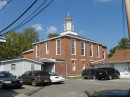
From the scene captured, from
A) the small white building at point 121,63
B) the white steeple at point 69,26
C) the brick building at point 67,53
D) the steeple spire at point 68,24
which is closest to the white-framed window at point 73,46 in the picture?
the brick building at point 67,53

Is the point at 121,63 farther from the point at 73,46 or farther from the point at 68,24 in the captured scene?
the point at 68,24

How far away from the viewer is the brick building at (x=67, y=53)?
49938mm

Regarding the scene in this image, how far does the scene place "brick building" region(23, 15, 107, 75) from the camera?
49.9 m

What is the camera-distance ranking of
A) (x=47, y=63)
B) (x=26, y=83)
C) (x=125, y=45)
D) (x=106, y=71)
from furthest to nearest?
(x=125, y=45) < (x=47, y=63) < (x=106, y=71) < (x=26, y=83)

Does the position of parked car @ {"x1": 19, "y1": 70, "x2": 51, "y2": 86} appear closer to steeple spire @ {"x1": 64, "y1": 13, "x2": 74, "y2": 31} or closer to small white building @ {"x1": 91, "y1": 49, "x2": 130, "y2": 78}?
small white building @ {"x1": 91, "y1": 49, "x2": 130, "y2": 78}

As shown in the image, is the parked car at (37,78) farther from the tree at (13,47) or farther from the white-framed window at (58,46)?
the tree at (13,47)

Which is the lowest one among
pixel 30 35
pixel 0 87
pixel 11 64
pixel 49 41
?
pixel 0 87

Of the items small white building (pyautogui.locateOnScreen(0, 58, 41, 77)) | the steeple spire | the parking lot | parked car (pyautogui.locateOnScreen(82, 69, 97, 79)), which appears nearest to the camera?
the parking lot

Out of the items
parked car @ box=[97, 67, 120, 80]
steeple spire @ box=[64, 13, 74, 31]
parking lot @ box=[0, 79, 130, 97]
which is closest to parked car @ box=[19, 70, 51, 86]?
parking lot @ box=[0, 79, 130, 97]

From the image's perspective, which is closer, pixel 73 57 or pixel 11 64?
pixel 11 64

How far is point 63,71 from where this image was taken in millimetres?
50000

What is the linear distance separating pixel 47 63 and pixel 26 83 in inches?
689

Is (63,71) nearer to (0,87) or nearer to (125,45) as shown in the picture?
(0,87)

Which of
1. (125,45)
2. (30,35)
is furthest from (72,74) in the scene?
(30,35)
